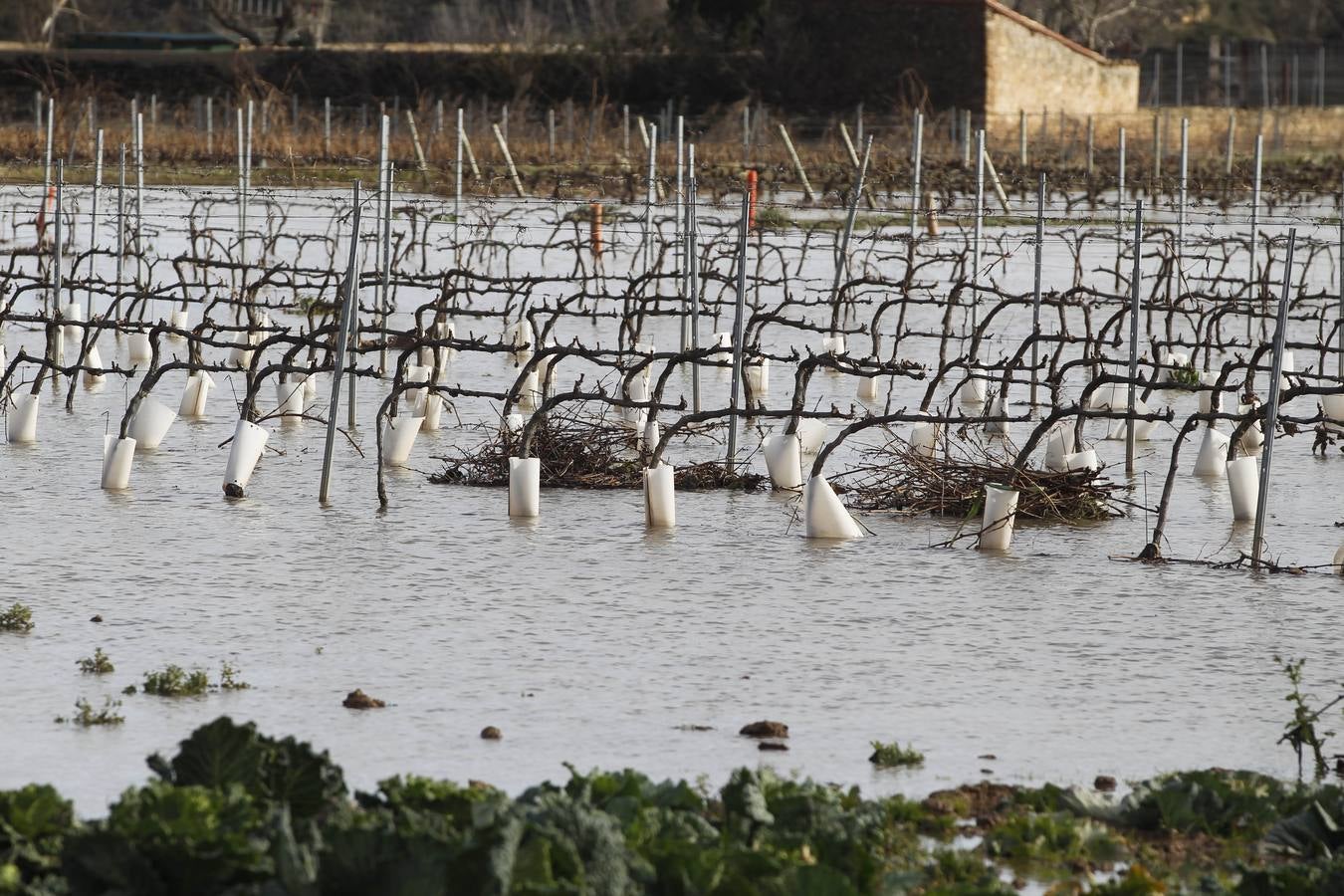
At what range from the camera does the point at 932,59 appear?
5288 cm

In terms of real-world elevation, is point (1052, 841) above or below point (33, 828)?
below

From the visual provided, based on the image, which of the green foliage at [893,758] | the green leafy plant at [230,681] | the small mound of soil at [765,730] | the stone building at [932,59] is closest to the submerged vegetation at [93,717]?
the green leafy plant at [230,681]

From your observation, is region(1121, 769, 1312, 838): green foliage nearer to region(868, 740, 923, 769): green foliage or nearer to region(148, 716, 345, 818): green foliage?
region(868, 740, 923, 769): green foliage

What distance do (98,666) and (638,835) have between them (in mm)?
2952

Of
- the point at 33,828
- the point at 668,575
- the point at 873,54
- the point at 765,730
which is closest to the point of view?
the point at 33,828

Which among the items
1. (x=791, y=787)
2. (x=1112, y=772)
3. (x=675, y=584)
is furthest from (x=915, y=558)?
(x=791, y=787)

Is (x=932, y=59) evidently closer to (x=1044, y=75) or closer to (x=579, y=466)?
(x=1044, y=75)

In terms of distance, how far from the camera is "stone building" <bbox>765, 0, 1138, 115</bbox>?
171 ft

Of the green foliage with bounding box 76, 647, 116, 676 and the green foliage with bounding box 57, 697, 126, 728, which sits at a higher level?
the green foliage with bounding box 76, 647, 116, 676

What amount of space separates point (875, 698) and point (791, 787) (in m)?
1.63

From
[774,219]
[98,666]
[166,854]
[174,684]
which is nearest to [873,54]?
[774,219]

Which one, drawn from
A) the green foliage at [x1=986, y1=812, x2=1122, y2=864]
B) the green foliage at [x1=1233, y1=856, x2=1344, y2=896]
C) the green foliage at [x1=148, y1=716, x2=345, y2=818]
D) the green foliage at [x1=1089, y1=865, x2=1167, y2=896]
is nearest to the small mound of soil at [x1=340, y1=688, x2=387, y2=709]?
the green foliage at [x1=148, y1=716, x2=345, y2=818]

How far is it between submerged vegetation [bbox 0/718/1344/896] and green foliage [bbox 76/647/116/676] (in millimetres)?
1895

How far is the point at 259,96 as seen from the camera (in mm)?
53938
